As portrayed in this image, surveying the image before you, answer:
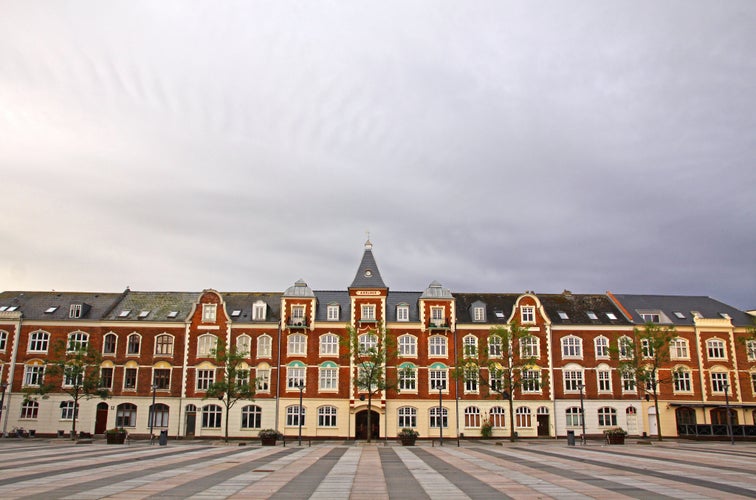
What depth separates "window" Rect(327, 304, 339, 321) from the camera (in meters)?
61.3

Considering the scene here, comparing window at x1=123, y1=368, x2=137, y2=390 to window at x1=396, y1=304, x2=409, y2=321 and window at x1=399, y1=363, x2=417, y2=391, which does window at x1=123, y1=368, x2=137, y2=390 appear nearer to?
window at x1=399, y1=363, x2=417, y2=391

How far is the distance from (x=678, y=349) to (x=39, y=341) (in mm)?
64875

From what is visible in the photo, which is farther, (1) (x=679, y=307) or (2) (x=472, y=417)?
(1) (x=679, y=307)

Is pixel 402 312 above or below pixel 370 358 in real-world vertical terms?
above

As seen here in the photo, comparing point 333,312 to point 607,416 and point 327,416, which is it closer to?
point 327,416

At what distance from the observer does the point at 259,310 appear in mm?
61469

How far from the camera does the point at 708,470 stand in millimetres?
24734

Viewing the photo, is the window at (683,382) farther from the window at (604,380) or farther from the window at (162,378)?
the window at (162,378)

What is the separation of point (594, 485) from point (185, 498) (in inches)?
517

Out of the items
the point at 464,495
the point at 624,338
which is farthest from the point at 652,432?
the point at 464,495

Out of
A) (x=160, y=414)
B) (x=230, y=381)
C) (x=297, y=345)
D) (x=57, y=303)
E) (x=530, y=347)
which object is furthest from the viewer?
(x=57, y=303)

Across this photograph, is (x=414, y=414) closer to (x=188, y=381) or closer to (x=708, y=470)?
(x=188, y=381)

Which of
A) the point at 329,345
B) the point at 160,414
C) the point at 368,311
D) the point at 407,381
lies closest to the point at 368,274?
the point at 368,311

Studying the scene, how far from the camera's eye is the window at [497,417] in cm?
5841
